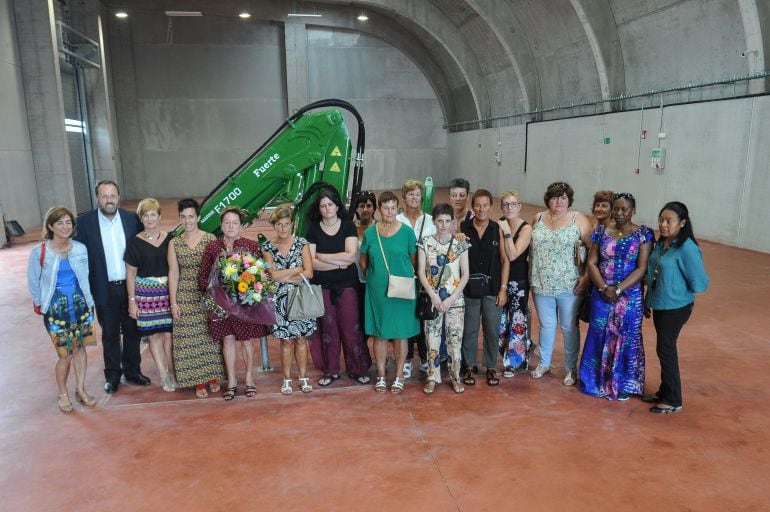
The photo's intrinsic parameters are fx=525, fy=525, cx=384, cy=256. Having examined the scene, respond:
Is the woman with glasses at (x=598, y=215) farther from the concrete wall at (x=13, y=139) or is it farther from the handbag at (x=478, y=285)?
the concrete wall at (x=13, y=139)

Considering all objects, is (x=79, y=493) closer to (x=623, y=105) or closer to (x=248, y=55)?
(x=623, y=105)

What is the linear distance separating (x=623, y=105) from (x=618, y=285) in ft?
33.3

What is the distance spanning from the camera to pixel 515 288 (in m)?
4.20

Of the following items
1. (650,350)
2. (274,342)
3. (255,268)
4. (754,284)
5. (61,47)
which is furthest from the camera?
(61,47)

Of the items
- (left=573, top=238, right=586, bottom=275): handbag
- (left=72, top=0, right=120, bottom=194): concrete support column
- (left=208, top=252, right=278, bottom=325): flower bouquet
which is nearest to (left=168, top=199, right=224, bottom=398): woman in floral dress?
(left=208, top=252, right=278, bottom=325): flower bouquet

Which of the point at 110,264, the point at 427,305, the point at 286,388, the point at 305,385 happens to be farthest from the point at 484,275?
the point at 110,264

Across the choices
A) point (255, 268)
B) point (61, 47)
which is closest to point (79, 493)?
point (255, 268)

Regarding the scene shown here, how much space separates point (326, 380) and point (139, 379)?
158 centimetres

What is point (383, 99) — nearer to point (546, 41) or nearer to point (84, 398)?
point (546, 41)

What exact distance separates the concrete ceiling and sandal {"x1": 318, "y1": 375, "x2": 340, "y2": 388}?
8.84 meters

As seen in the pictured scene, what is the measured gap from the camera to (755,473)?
300 centimetres

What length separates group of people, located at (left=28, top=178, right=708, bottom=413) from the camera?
148 inches

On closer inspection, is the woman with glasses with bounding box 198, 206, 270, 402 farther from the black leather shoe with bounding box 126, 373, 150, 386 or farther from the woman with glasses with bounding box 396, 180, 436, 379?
the woman with glasses with bounding box 396, 180, 436, 379

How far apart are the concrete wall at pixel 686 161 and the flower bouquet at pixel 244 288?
8.83m
